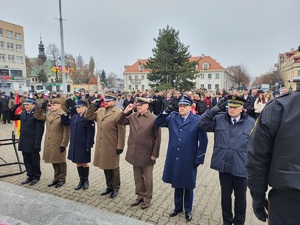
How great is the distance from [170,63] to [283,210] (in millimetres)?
30651

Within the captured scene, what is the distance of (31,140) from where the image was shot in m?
5.04

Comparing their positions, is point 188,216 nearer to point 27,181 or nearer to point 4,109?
point 27,181

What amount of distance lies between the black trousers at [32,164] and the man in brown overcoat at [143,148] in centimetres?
241

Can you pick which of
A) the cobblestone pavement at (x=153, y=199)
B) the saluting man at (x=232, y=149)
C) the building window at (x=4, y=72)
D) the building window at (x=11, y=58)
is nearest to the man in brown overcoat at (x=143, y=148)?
the cobblestone pavement at (x=153, y=199)

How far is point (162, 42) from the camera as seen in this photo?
30438mm

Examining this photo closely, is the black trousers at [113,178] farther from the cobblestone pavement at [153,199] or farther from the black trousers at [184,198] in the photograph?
the black trousers at [184,198]

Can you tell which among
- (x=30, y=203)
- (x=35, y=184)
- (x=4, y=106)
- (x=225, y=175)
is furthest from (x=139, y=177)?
(x=4, y=106)

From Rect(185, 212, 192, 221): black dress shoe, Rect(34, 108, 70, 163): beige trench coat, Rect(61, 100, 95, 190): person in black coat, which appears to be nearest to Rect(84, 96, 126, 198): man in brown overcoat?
Rect(61, 100, 95, 190): person in black coat

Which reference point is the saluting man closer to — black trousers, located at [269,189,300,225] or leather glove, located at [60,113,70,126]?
black trousers, located at [269,189,300,225]

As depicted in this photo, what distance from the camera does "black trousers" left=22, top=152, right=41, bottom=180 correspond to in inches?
205

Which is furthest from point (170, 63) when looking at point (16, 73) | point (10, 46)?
point (10, 46)

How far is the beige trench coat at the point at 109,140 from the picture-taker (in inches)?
176

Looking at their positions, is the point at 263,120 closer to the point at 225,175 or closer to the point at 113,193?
the point at 225,175

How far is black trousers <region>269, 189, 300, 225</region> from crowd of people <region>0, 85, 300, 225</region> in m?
0.16
